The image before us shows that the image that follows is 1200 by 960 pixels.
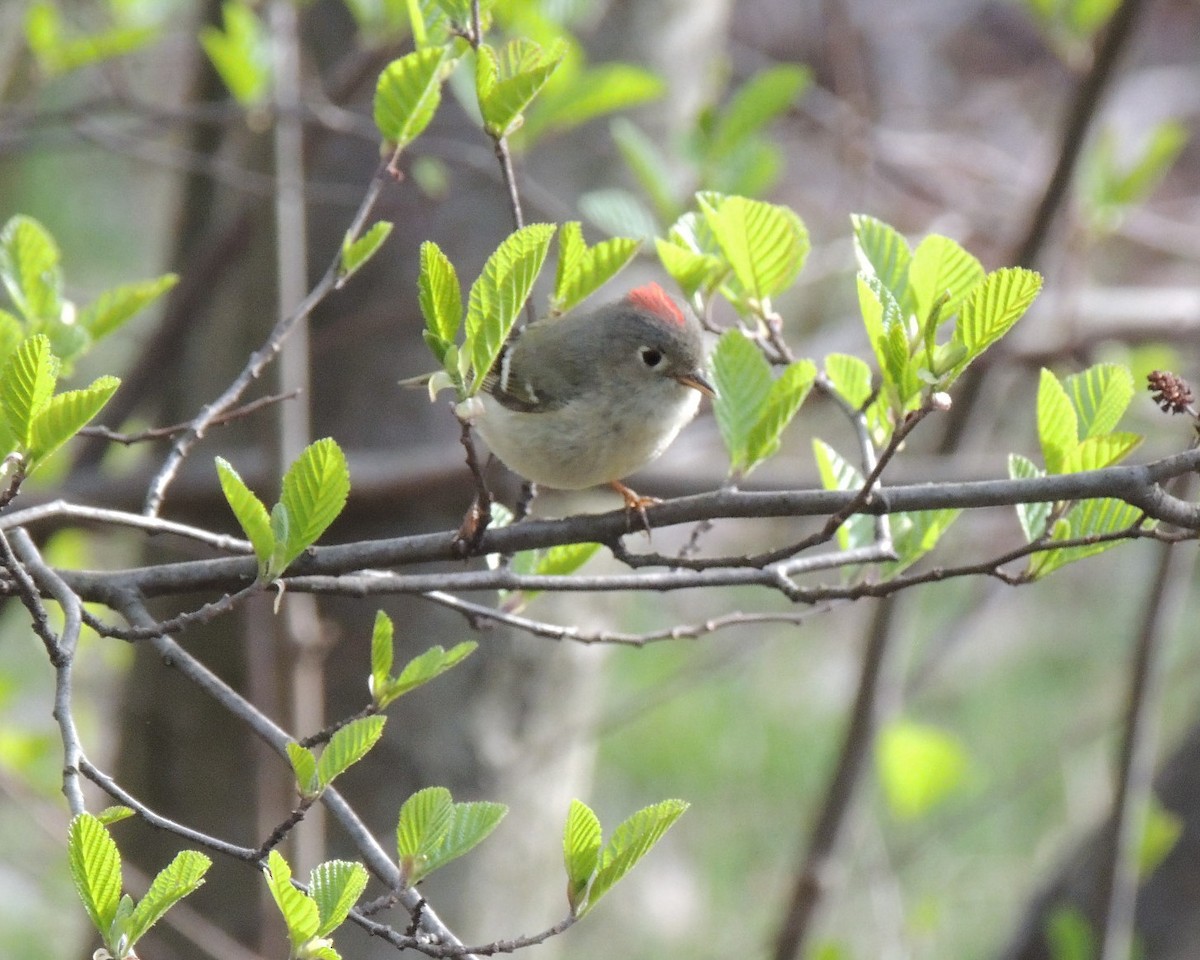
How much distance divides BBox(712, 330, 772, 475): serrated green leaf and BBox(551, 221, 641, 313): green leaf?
0.15 m

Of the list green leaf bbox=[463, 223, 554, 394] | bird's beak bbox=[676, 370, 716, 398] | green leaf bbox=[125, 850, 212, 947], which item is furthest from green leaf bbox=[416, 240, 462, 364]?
bird's beak bbox=[676, 370, 716, 398]

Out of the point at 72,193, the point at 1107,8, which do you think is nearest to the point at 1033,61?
the point at 72,193

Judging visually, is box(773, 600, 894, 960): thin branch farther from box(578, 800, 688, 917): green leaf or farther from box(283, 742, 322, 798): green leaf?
box(283, 742, 322, 798): green leaf

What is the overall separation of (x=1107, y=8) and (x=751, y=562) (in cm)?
223

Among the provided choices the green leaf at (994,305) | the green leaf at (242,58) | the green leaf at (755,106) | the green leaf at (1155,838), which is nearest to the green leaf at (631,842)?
the green leaf at (994,305)

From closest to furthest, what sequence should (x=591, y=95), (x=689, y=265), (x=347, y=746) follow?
(x=347, y=746) → (x=689, y=265) → (x=591, y=95)

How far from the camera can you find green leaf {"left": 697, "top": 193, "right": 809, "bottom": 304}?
4.87ft

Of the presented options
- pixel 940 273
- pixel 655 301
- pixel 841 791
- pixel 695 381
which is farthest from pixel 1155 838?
pixel 940 273

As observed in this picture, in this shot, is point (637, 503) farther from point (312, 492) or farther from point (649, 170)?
point (312, 492)

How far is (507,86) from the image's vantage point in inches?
54.7

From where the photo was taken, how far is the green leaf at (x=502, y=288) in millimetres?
1176

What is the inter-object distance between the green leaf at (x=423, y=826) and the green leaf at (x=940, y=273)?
2.10 feet

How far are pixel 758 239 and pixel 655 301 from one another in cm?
94

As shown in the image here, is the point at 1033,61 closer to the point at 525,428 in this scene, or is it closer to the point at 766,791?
the point at 766,791
